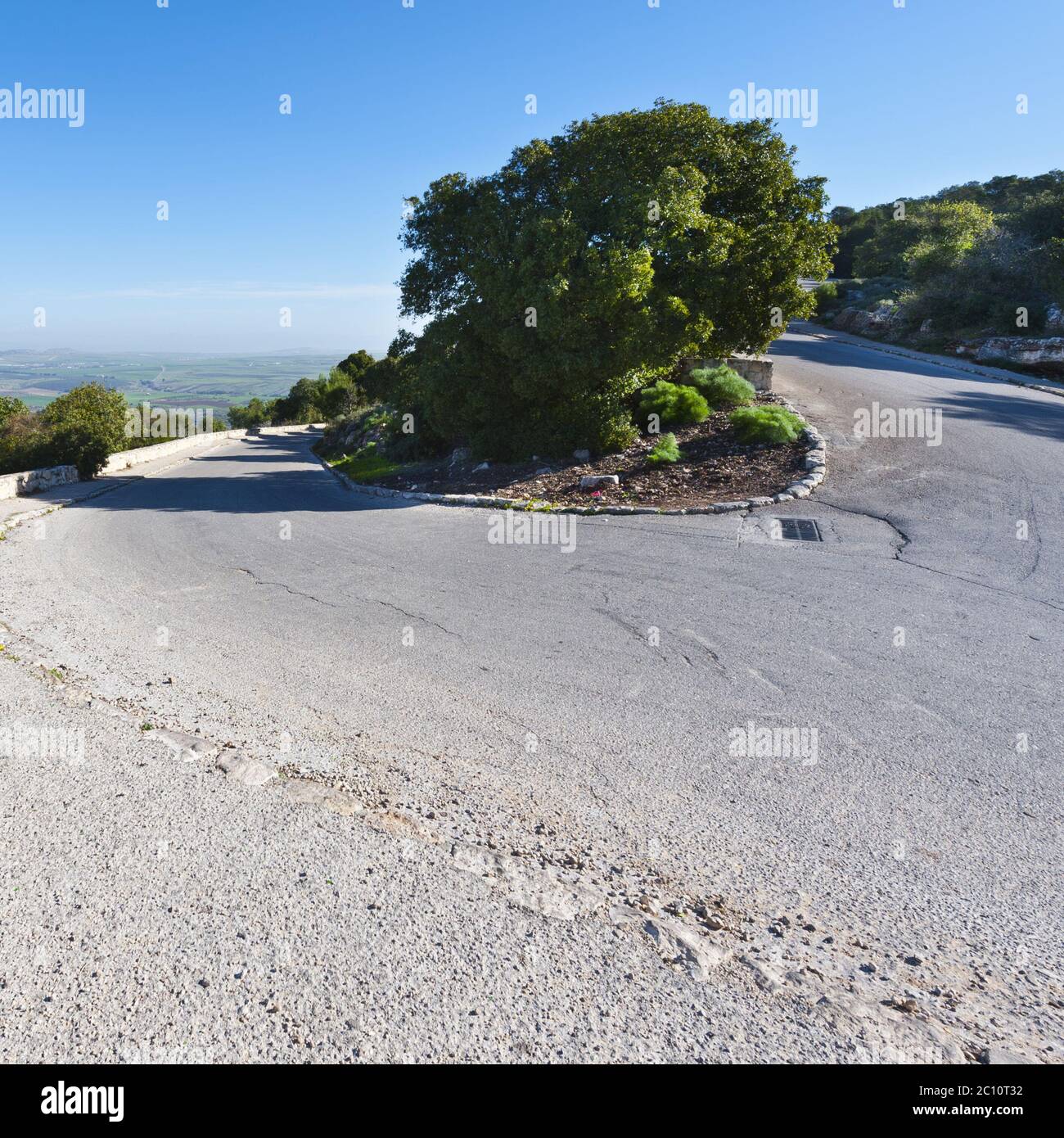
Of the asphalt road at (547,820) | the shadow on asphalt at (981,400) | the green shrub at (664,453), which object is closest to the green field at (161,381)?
the shadow on asphalt at (981,400)

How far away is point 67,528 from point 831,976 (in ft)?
42.7

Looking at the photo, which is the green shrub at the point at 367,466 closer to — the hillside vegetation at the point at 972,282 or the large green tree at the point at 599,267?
the large green tree at the point at 599,267

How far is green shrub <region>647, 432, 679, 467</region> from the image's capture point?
13.0 metres

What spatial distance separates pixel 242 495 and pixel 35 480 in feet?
16.6

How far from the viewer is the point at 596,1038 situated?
2143 mm

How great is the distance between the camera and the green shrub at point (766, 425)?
12938 mm

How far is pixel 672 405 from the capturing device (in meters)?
15.1

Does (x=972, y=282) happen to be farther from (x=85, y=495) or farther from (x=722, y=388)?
(x=85, y=495)

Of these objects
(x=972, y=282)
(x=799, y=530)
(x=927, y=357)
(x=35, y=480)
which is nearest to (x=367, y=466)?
(x=35, y=480)

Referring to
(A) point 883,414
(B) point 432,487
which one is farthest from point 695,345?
(B) point 432,487

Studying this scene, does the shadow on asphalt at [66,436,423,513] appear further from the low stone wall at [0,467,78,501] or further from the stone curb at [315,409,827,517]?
the low stone wall at [0,467,78,501]

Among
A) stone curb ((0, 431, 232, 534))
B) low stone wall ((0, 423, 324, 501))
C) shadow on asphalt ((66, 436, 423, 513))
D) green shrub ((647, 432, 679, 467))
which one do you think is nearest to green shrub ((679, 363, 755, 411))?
green shrub ((647, 432, 679, 467))
